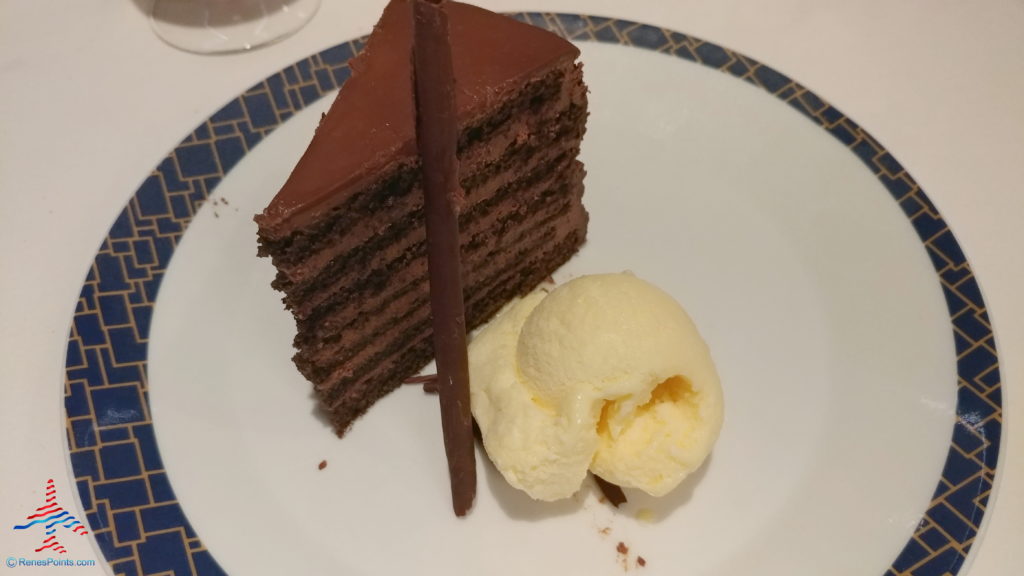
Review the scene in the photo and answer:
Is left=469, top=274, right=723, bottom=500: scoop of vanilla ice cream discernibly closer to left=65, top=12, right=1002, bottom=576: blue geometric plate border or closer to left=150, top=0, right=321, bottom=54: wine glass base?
left=65, top=12, right=1002, bottom=576: blue geometric plate border

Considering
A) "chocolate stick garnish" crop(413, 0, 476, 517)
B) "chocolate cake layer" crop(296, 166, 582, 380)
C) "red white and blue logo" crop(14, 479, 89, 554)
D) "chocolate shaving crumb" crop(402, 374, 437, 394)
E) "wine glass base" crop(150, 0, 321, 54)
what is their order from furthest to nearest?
"wine glass base" crop(150, 0, 321, 54)
"chocolate shaving crumb" crop(402, 374, 437, 394)
"chocolate cake layer" crop(296, 166, 582, 380)
"red white and blue logo" crop(14, 479, 89, 554)
"chocolate stick garnish" crop(413, 0, 476, 517)

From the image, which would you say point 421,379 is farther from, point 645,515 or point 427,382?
point 645,515

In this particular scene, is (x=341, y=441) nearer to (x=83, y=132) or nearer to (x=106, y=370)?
(x=106, y=370)

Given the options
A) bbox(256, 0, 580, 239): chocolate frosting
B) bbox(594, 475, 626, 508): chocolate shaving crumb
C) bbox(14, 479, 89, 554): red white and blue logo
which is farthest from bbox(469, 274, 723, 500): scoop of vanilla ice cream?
bbox(14, 479, 89, 554): red white and blue logo

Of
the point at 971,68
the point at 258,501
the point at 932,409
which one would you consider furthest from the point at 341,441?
the point at 971,68

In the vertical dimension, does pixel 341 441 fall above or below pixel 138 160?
below

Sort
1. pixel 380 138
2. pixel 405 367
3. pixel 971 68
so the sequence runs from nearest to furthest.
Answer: pixel 380 138, pixel 405 367, pixel 971 68
